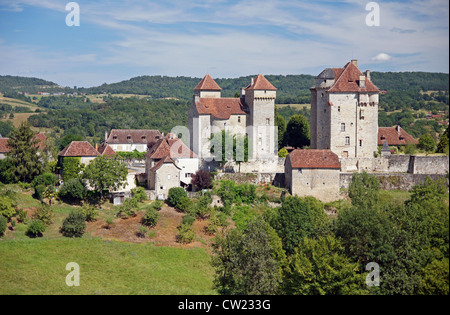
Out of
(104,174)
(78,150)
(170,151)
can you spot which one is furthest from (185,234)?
(78,150)

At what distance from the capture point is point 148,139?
74562 mm

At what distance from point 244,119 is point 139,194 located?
15945 millimetres

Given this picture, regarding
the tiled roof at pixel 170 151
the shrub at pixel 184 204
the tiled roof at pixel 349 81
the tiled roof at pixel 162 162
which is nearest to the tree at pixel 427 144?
the tiled roof at pixel 349 81

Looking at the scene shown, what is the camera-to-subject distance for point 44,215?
40.2 metres

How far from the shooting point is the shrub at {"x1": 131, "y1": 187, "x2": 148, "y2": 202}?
46.7 metres

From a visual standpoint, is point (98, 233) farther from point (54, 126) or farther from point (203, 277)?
point (54, 126)

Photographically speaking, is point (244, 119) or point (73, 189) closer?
point (73, 189)

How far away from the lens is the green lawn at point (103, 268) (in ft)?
97.0

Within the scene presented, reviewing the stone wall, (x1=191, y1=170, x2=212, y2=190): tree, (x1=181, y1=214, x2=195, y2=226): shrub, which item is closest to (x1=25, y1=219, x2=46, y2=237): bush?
(x1=181, y1=214, x2=195, y2=226): shrub

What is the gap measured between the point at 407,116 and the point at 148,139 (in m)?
53.5

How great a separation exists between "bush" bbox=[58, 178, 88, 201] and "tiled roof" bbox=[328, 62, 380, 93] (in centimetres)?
2529

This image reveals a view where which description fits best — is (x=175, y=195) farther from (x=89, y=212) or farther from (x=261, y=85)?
(x=261, y=85)

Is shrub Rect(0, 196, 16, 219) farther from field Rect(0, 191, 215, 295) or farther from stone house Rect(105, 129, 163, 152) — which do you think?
stone house Rect(105, 129, 163, 152)
